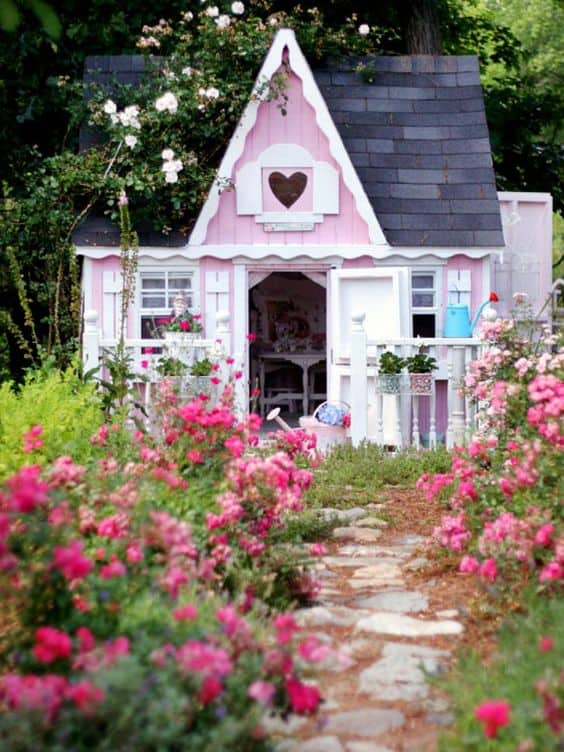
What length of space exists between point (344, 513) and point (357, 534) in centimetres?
Result: 58

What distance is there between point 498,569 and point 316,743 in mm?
1724

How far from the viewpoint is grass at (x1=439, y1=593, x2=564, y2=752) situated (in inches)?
130

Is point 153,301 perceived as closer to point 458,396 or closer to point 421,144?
point 421,144

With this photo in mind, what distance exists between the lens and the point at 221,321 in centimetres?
1129

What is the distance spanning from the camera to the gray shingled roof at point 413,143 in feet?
43.2

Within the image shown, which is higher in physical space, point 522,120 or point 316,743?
point 522,120

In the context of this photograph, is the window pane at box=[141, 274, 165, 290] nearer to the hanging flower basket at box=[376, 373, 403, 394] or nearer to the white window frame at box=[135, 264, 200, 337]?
the white window frame at box=[135, 264, 200, 337]

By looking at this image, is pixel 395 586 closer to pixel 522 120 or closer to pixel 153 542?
pixel 153 542

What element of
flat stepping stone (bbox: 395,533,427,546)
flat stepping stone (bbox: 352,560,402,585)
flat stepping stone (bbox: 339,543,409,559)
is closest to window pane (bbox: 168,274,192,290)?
flat stepping stone (bbox: 395,533,427,546)

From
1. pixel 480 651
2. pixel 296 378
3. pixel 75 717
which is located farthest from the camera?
pixel 296 378

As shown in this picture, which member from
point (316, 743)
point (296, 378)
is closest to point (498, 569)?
point (316, 743)

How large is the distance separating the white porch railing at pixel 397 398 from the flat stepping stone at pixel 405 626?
18.6 feet

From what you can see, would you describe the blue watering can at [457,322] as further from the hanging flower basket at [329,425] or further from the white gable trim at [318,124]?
the hanging flower basket at [329,425]

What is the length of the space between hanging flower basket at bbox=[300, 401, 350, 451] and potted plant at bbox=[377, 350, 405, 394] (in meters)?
0.55
